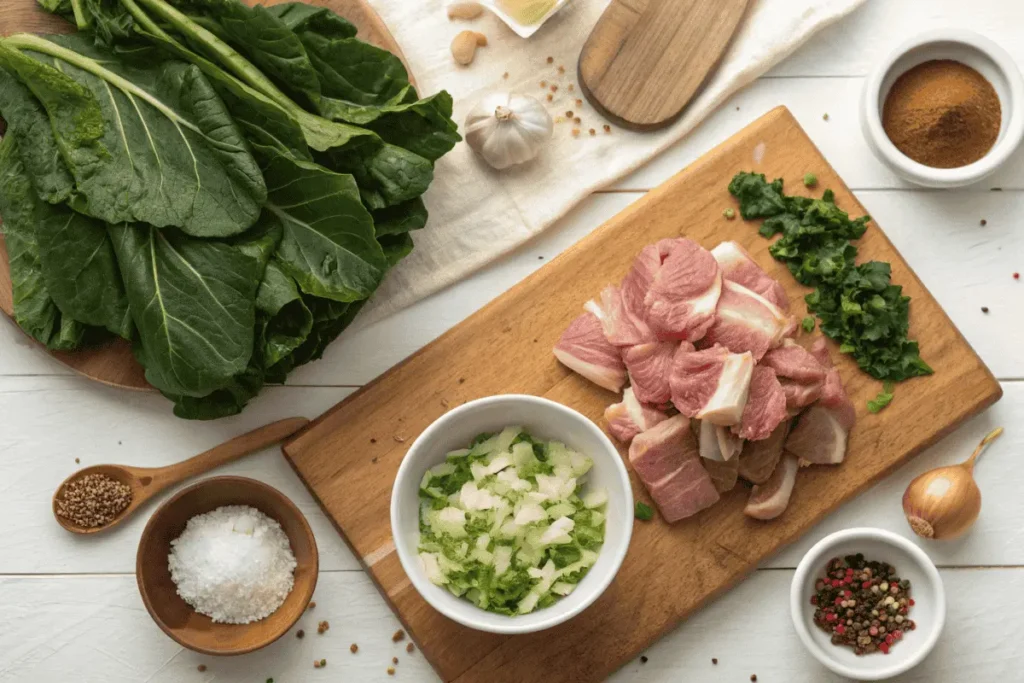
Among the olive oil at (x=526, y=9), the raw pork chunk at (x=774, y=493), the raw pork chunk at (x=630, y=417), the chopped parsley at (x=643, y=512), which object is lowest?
the raw pork chunk at (x=774, y=493)

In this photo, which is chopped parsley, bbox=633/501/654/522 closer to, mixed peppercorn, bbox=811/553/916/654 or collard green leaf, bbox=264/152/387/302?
mixed peppercorn, bbox=811/553/916/654

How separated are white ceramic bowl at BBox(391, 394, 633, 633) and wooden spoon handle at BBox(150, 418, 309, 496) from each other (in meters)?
0.40

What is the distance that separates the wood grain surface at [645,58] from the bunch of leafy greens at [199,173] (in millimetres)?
472

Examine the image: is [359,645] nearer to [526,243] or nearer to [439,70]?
[526,243]

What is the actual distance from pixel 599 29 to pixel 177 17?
1025 millimetres

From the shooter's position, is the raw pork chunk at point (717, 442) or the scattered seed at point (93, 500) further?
the scattered seed at point (93, 500)

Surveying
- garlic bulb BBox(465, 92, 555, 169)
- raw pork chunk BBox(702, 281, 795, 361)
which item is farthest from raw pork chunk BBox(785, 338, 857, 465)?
garlic bulb BBox(465, 92, 555, 169)

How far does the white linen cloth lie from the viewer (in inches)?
95.4

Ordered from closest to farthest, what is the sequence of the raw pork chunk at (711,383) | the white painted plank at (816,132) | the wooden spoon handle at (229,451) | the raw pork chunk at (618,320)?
the raw pork chunk at (711,383)
the raw pork chunk at (618,320)
the wooden spoon handle at (229,451)
the white painted plank at (816,132)

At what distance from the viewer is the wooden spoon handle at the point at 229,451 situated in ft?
7.75

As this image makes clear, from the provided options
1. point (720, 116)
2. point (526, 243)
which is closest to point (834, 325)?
point (720, 116)

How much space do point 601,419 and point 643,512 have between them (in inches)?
9.7

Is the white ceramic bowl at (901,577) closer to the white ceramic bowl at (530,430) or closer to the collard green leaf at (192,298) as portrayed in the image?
the white ceramic bowl at (530,430)

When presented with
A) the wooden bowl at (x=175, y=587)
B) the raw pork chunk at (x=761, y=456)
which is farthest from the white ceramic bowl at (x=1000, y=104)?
the wooden bowl at (x=175, y=587)
